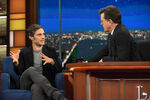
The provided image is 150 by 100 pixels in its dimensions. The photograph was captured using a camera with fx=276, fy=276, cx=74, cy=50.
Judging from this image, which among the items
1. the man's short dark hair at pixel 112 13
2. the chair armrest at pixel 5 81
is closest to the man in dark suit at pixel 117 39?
the man's short dark hair at pixel 112 13

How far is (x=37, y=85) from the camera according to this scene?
2.86 m

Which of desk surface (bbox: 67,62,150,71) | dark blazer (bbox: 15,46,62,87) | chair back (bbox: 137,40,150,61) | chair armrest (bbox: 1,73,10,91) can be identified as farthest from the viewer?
dark blazer (bbox: 15,46,62,87)

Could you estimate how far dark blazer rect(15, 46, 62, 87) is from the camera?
3.21m

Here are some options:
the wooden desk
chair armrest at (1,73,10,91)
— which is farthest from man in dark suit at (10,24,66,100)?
the wooden desk

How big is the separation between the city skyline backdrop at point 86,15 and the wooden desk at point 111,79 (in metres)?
4.04

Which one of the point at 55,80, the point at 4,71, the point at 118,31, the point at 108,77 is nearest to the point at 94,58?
the point at 118,31

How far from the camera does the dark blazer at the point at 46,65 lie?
3213 mm

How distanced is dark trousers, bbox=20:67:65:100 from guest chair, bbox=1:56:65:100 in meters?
0.09

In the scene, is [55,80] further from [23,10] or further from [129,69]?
[23,10]

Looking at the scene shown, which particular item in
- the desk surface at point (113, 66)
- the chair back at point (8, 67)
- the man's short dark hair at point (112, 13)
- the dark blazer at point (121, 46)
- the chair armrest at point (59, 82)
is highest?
the man's short dark hair at point (112, 13)

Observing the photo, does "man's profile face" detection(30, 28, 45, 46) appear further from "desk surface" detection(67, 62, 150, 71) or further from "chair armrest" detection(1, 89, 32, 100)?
"desk surface" detection(67, 62, 150, 71)

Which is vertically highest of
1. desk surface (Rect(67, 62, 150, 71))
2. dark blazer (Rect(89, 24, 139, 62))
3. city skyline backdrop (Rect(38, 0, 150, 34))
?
city skyline backdrop (Rect(38, 0, 150, 34))

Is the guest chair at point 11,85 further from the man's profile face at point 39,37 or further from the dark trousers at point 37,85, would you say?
the man's profile face at point 39,37

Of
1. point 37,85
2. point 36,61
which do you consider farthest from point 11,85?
point 37,85
